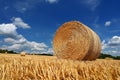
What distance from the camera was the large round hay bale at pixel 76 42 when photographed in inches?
383

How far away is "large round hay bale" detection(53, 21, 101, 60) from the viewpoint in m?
9.72

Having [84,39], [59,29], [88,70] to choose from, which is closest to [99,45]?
[84,39]

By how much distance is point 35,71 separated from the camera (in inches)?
96.4

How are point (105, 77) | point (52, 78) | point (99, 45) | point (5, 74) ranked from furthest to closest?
point (99, 45) → point (5, 74) → point (52, 78) → point (105, 77)

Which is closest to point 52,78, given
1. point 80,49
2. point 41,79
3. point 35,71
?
point 41,79

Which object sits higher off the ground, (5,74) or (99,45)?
(99,45)

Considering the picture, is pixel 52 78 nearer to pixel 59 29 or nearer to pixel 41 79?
pixel 41 79

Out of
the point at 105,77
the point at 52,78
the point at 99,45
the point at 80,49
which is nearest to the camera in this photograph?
the point at 105,77

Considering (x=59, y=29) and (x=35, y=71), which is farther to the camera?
(x=59, y=29)

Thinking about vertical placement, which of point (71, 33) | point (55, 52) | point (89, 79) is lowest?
point (89, 79)

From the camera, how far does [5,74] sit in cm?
243

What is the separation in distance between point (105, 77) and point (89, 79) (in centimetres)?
18

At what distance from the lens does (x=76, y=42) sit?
10.4 metres

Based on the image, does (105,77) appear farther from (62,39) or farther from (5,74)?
(62,39)
